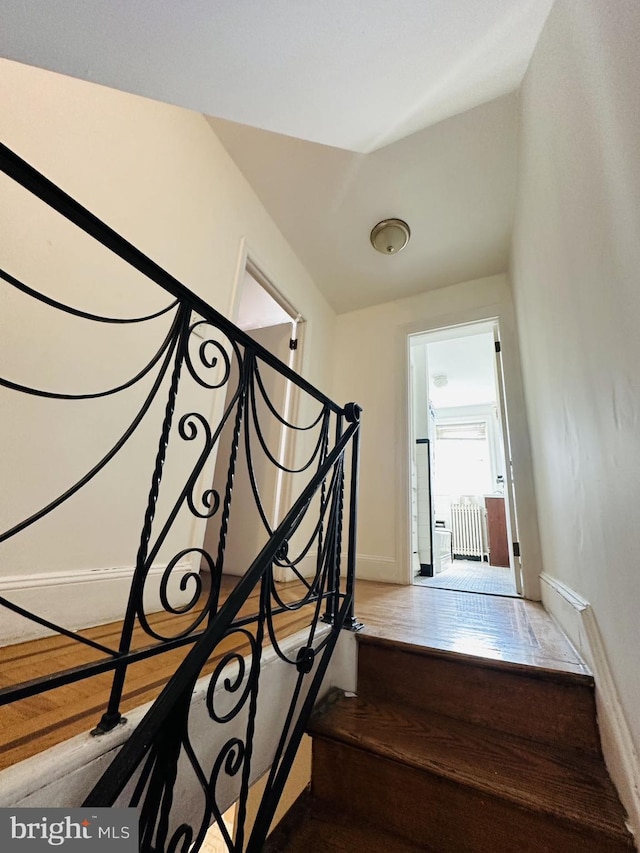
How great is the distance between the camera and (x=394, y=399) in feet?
9.81

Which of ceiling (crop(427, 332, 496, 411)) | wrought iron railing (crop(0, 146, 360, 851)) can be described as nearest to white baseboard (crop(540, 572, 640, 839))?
wrought iron railing (crop(0, 146, 360, 851))

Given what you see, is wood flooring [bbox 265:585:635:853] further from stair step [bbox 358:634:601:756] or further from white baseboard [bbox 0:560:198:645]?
white baseboard [bbox 0:560:198:645]

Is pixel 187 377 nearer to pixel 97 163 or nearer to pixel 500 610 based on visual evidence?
pixel 97 163

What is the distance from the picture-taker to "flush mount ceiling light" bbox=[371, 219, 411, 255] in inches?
99.1

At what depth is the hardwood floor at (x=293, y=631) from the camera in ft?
2.17

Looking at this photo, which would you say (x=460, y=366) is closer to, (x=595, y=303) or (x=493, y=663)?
(x=595, y=303)

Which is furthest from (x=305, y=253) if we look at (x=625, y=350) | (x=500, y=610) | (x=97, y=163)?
(x=500, y=610)

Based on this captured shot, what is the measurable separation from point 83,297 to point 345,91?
Answer: 4.24 feet

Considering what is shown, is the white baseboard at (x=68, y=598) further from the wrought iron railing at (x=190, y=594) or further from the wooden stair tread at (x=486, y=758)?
the wooden stair tread at (x=486, y=758)

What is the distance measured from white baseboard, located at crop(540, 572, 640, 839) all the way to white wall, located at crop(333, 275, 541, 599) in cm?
106

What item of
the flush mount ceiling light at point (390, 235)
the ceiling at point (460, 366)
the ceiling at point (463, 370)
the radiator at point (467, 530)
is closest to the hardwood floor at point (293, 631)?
the ceiling at point (460, 366)

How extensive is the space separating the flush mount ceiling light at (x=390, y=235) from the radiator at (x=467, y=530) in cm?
Result: 479

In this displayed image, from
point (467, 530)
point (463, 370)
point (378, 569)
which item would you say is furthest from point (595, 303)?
point (467, 530)

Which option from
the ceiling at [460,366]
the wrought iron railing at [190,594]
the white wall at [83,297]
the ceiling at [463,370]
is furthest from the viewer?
the ceiling at [463,370]
